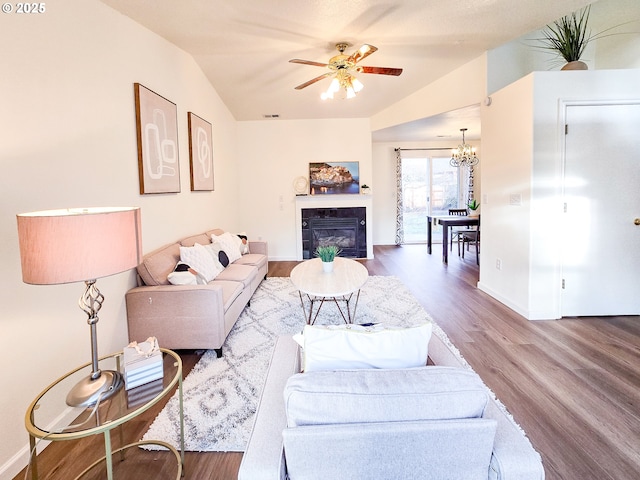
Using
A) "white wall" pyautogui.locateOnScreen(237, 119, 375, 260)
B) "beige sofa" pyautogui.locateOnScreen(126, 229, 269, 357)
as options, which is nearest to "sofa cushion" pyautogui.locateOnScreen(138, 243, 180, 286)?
"beige sofa" pyautogui.locateOnScreen(126, 229, 269, 357)

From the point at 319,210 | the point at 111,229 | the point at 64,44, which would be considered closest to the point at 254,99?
the point at 319,210

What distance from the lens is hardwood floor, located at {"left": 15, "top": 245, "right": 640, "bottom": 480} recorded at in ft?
5.41

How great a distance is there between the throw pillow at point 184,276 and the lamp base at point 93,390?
1.42 metres

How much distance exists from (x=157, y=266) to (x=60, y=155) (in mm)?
1155

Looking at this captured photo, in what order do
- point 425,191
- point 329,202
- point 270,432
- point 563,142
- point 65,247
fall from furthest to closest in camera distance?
1. point 425,191
2. point 329,202
3. point 563,142
4. point 65,247
5. point 270,432

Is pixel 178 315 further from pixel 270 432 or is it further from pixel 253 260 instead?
pixel 270 432

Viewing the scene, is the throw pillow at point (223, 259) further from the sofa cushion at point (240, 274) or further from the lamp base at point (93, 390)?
the lamp base at point (93, 390)

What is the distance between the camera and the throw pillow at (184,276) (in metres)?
2.84

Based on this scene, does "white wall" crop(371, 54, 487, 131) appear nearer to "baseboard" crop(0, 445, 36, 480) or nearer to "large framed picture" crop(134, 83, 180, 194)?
"large framed picture" crop(134, 83, 180, 194)

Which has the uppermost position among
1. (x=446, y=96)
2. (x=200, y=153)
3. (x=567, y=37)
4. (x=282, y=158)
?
(x=567, y=37)

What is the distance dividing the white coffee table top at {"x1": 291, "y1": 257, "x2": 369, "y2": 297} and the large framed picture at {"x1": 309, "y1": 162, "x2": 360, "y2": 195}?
2.93 metres

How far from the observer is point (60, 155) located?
2.01 meters

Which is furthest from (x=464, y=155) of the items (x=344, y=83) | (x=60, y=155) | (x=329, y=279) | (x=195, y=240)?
(x=60, y=155)

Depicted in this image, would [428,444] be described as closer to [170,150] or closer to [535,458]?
[535,458]
